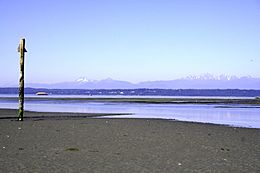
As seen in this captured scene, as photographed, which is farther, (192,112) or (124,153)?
(192,112)

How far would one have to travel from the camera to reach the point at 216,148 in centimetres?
1534

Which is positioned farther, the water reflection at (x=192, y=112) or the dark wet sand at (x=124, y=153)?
the water reflection at (x=192, y=112)

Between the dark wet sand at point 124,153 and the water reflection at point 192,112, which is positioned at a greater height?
the dark wet sand at point 124,153

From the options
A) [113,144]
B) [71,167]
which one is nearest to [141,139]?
[113,144]

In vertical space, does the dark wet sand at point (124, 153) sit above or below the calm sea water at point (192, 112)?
above

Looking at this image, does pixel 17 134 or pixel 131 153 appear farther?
pixel 17 134

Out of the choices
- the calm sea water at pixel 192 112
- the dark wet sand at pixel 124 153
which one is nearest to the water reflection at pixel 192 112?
the calm sea water at pixel 192 112

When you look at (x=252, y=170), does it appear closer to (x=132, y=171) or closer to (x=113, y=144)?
(x=132, y=171)

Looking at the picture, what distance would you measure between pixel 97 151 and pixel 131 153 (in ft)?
3.91

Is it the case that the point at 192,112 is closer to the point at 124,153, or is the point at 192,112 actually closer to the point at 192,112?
the point at 192,112

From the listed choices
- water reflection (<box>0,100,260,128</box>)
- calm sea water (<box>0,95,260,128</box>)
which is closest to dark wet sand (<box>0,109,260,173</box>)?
calm sea water (<box>0,95,260,128</box>)

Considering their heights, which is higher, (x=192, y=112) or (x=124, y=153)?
(x=124, y=153)

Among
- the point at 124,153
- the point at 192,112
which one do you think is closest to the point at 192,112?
the point at 192,112

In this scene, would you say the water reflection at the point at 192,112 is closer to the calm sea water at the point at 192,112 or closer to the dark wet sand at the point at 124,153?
the calm sea water at the point at 192,112
